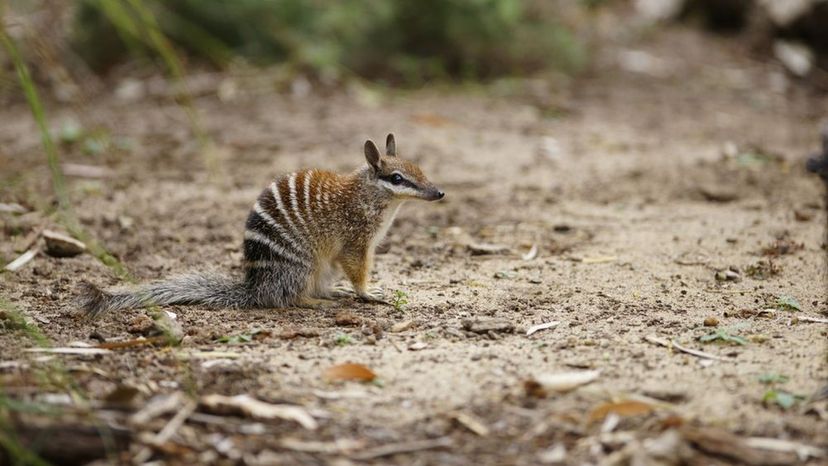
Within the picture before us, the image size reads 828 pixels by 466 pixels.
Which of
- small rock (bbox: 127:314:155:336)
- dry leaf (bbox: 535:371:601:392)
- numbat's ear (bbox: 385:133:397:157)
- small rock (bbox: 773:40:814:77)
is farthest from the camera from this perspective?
small rock (bbox: 773:40:814:77)

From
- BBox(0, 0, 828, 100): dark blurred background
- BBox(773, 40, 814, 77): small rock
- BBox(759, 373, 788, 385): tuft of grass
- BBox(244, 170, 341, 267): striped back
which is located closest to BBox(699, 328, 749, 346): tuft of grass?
BBox(759, 373, 788, 385): tuft of grass

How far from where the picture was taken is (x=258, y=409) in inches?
129

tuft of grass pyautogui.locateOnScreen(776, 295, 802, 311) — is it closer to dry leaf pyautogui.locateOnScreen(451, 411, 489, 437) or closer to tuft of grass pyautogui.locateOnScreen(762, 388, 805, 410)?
tuft of grass pyautogui.locateOnScreen(762, 388, 805, 410)

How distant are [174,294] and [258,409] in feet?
4.59

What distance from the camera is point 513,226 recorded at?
607 cm

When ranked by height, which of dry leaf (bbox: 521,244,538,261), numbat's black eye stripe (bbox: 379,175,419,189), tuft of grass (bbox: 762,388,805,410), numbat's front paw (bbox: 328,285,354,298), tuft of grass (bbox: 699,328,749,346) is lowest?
numbat's front paw (bbox: 328,285,354,298)

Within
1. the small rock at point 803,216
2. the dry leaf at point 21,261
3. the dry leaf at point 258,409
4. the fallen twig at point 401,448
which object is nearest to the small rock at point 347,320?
the dry leaf at point 258,409

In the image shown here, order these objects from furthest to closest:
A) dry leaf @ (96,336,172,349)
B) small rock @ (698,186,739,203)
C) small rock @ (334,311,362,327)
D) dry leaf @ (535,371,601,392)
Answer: small rock @ (698,186,739,203), small rock @ (334,311,362,327), dry leaf @ (96,336,172,349), dry leaf @ (535,371,601,392)

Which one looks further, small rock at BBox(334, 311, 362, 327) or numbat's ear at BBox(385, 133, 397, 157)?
numbat's ear at BBox(385, 133, 397, 157)

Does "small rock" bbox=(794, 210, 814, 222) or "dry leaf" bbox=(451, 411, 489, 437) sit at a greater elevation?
"small rock" bbox=(794, 210, 814, 222)

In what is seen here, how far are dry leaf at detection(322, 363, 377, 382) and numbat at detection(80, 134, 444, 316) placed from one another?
3.84 ft

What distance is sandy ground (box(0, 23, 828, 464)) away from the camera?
3.26m

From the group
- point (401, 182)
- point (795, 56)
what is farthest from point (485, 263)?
point (795, 56)

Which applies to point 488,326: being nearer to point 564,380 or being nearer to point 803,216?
point 564,380
